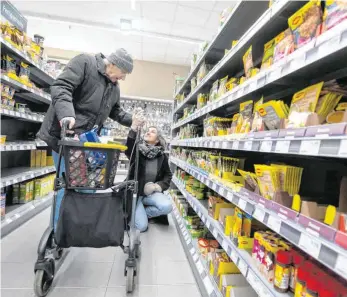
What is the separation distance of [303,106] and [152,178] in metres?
2.27

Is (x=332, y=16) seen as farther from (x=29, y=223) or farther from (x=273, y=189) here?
(x=29, y=223)

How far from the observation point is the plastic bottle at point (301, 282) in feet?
2.65

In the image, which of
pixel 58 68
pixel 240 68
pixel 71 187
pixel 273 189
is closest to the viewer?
pixel 273 189

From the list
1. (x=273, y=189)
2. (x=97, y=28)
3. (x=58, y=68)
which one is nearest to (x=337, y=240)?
(x=273, y=189)

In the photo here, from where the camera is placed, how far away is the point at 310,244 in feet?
2.26

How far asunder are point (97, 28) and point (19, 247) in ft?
16.8

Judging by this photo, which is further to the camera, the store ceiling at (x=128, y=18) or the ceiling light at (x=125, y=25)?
the ceiling light at (x=125, y=25)

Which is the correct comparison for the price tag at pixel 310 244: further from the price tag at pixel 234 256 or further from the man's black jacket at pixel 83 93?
the man's black jacket at pixel 83 93

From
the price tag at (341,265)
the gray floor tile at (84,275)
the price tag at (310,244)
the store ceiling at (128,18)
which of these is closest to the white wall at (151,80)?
the store ceiling at (128,18)

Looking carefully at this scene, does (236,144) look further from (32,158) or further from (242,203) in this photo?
(32,158)

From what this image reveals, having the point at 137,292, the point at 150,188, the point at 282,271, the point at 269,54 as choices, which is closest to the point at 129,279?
the point at 137,292

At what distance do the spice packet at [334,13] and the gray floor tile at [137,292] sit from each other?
1.71 m

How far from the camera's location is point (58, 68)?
13.4 ft

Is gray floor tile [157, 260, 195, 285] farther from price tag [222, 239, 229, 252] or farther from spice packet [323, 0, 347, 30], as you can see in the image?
spice packet [323, 0, 347, 30]
